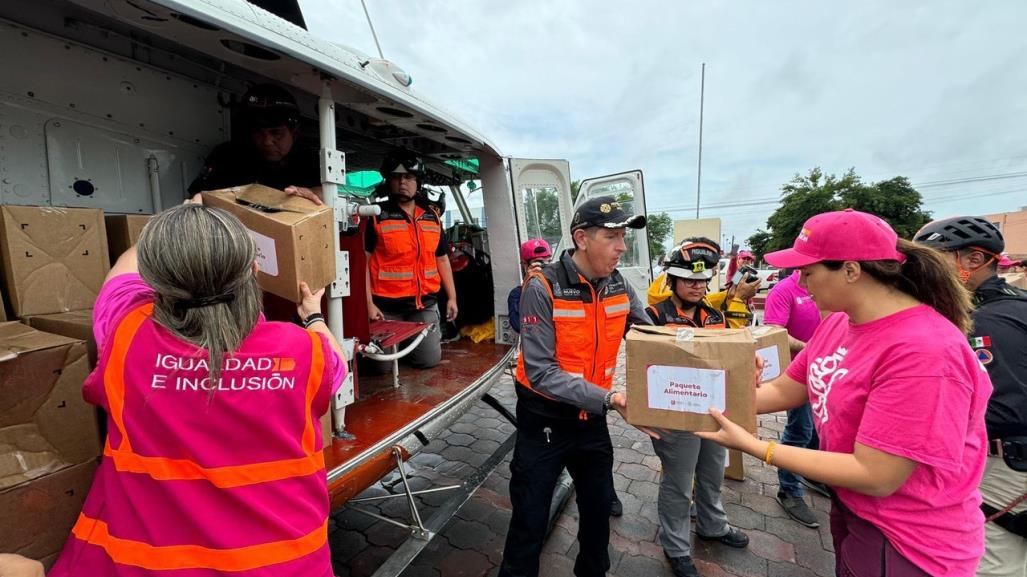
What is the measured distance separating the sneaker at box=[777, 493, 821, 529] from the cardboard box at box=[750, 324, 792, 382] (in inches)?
59.8

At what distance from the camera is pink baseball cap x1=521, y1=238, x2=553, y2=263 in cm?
410

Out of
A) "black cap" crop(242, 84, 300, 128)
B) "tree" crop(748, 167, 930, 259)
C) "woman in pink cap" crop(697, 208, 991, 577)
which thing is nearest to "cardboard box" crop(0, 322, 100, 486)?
"black cap" crop(242, 84, 300, 128)

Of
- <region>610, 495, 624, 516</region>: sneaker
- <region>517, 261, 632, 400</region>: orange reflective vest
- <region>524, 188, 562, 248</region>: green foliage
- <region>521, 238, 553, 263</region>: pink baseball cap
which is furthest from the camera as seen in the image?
<region>524, 188, 562, 248</region>: green foliage

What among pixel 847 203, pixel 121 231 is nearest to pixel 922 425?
pixel 121 231

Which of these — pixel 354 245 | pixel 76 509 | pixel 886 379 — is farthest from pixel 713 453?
pixel 76 509

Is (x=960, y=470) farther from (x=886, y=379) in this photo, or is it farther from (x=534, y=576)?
(x=534, y=576)

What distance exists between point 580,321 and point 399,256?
1.84 m

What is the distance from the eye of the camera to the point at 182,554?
1024 mm

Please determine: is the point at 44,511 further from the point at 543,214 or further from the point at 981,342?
the point at 543,214

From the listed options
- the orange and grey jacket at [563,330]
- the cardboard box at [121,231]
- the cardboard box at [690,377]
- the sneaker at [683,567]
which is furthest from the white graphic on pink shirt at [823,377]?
the cardboard box at [121,231]

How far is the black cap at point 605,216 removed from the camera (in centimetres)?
201

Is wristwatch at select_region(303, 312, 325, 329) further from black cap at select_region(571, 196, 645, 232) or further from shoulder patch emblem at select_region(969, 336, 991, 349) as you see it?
shoulder patch emblem at select_region(969, 336, 991, 349)

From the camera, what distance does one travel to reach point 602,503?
2.15 m

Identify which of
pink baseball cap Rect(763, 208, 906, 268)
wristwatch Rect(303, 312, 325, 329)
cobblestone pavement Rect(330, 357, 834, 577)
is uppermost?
pink baseball cap Rect(763, 208, 906, 268)
